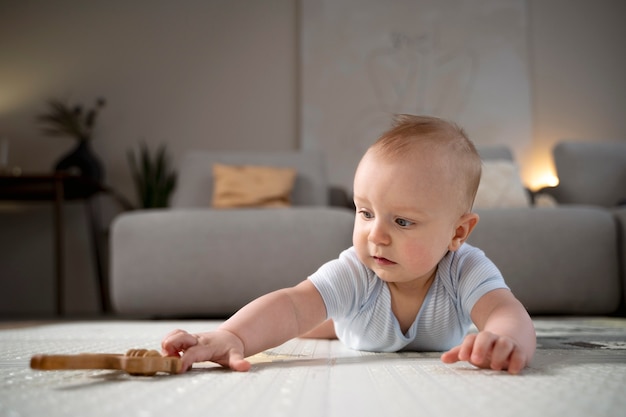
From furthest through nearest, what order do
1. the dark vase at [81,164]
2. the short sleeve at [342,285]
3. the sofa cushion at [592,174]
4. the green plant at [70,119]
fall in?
1. the green plant at [70,119]
2. the dark vase at [81,164]
3. the sofa cushion at [592,174]
4. the short sleeve at [342,285]

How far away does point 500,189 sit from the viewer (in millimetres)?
2531

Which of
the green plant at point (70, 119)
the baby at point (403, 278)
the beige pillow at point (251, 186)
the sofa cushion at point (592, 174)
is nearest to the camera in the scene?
the baby at point (403, 278)

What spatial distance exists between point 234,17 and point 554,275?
110 inches

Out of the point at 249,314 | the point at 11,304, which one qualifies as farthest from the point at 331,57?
the point at 249,314

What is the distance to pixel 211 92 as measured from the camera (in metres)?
3.89

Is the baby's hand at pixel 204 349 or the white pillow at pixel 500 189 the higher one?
the white pillow at pixel 500 189

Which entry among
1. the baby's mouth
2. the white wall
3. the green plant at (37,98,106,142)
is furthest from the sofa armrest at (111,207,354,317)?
the white wall

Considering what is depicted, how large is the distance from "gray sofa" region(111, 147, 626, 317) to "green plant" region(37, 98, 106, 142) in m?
1.64

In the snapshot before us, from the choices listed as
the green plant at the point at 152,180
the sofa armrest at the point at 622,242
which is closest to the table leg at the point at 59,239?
the green plant at the point at 152,180

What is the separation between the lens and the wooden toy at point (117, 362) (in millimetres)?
511

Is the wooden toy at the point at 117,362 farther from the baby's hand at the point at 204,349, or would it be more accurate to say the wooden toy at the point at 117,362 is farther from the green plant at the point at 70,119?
the green plant at the point at 70,119

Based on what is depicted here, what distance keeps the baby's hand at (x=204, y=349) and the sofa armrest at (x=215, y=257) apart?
4.46 feet

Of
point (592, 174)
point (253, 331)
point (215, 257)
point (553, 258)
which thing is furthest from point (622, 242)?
point (253, 331)

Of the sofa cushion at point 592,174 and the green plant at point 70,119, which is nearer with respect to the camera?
the sofa cushion at point 592,174
